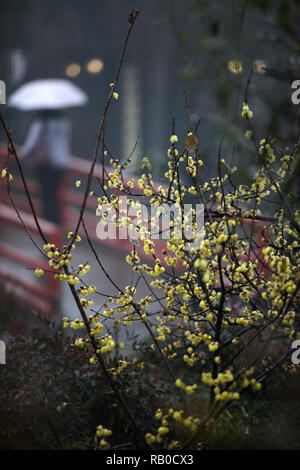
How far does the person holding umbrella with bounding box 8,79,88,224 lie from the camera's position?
16.6 ft

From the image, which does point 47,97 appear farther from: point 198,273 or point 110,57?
point 198,273

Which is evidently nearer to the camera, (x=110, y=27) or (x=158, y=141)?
(x=110, y=27)

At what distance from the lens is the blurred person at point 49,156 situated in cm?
506

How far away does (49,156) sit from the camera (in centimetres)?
505

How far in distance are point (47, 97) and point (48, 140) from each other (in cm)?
41

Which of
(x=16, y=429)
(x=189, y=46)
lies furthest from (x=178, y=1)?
(x=16, y=429)

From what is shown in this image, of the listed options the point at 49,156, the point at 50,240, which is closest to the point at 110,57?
the point at 49,156

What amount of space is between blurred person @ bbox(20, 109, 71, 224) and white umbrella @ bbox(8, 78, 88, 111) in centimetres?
14

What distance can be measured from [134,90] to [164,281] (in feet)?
17.7

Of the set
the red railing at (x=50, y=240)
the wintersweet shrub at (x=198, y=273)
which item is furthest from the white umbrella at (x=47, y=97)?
the wintersweet shrub at (x=198, y=273)

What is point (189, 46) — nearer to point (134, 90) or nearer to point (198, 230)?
point (134, 90)

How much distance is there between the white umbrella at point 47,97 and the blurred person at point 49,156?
0.14m

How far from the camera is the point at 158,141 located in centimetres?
689

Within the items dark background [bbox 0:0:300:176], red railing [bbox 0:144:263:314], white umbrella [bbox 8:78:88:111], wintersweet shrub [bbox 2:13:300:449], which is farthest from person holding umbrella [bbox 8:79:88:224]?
wintersweet shrub [bbox 2:13:300:449]
